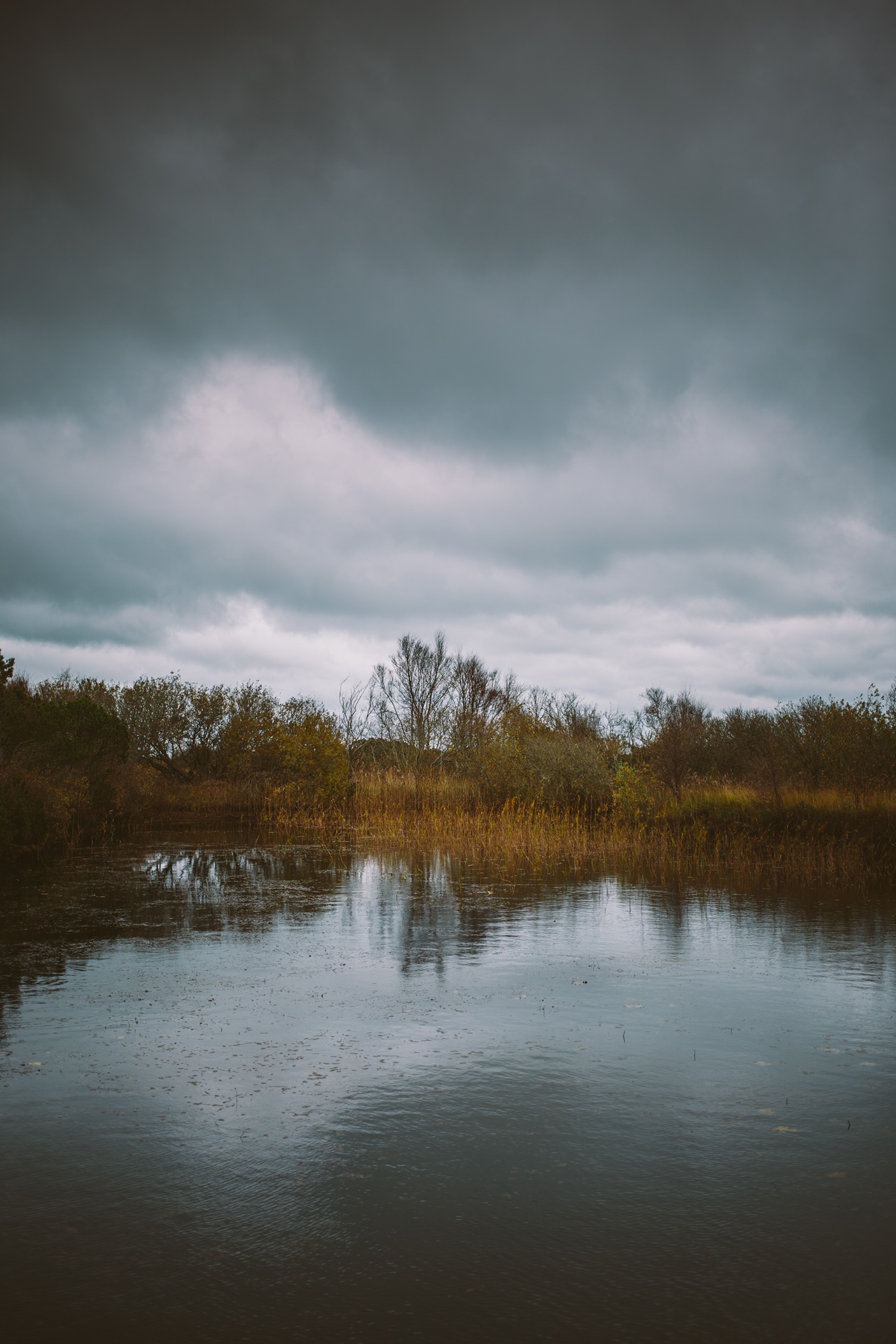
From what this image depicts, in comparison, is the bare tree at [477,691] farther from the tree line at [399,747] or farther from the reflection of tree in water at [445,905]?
the reflection of tree in water at [445,905]

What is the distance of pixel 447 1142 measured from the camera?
432 cm

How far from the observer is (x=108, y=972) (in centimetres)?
777

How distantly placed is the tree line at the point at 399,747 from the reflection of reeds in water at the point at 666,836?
691 mm

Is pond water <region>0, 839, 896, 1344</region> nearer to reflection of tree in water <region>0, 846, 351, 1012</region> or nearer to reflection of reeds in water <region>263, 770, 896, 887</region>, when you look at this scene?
reflection of tree in water <region>0, 846, 351, 1012</region>

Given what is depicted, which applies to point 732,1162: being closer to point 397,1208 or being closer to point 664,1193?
point 664,1193

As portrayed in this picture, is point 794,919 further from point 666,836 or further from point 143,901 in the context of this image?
point 143,901

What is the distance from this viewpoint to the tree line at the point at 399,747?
65.7 feet

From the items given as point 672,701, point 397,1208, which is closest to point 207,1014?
point 397,1208

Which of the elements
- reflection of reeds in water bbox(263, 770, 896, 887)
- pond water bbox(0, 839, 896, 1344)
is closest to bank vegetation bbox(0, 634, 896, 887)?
reflection of reeds in water bbox(263, 770, 896, 887)

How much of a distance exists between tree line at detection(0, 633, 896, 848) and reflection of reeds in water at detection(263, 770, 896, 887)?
691 mm

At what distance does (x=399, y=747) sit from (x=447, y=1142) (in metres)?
31.0

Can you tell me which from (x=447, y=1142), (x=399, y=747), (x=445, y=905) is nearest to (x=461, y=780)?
(x=399, y=747)

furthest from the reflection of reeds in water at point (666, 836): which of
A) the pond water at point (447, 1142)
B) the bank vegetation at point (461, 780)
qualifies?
the pond water at point (447, 1142)

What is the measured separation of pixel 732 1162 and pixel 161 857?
1518cm
